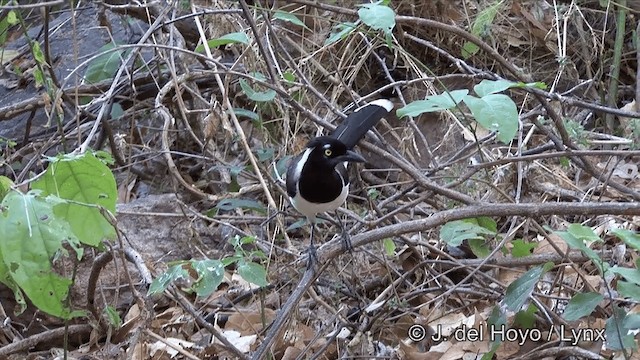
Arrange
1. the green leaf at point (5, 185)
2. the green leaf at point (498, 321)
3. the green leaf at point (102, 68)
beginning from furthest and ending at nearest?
the green leaf at point (102, 68) < the green leaf at point (498, 321) < the green leaf at point (5, 185)

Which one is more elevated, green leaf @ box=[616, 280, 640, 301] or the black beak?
the black beak

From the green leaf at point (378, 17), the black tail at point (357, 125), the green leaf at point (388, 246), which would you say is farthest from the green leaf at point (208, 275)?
the green leaf at point (388, 246)

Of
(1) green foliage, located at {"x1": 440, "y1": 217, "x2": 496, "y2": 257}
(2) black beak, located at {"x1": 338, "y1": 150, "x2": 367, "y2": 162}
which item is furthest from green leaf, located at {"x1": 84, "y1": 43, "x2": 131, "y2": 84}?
(1) green foliage, located at {"x1": 440, "y1": 217, "x2": 496, "y2": 257}

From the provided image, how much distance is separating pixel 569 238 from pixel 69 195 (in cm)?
154

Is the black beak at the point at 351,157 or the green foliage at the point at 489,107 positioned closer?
the green foliage at the point at 489,107

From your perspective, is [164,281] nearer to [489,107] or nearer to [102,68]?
[489,107]

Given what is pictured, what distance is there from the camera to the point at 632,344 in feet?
8.74

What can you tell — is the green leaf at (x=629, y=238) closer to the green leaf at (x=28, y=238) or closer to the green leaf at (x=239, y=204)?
the green leaf at (x=28, y=238)

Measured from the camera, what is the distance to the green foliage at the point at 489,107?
7.82ft

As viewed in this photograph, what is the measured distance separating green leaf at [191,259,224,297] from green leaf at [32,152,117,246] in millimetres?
626

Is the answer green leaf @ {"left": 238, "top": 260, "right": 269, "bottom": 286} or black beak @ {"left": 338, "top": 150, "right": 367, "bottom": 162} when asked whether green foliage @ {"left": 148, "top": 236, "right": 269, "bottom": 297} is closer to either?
green leaf @ {"left": 238, "top": 260, "right": 269, "bottom": 286}

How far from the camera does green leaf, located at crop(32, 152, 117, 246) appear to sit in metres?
2.28

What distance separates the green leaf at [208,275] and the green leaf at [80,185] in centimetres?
63

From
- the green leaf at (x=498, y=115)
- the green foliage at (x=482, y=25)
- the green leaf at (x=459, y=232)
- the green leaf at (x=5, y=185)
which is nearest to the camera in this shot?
the green leaf at (x=5, y=185)
